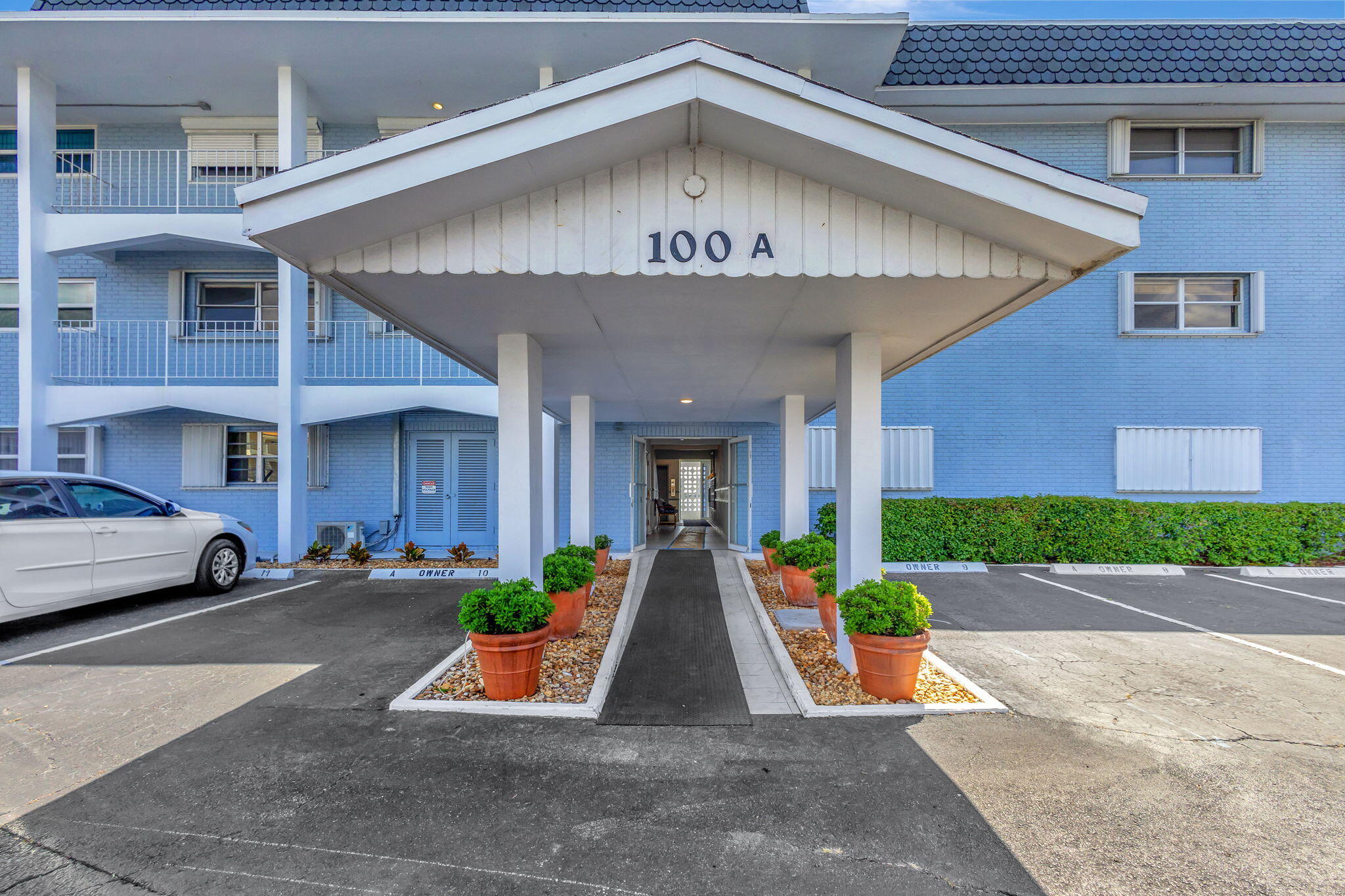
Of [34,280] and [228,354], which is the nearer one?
[34,280]

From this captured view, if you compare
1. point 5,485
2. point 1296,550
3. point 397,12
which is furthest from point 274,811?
point 1296,550

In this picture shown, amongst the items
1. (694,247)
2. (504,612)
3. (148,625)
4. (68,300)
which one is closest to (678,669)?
(504,612)

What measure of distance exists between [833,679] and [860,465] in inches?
65.2

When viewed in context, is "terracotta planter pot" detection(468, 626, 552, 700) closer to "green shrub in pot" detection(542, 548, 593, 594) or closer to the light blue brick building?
"green shrub in pot" detection(542, 548, 593, 594)

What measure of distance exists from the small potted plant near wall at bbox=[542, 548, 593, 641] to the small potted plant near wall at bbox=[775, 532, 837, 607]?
8.40 feet

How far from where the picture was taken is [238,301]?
36.4 feet

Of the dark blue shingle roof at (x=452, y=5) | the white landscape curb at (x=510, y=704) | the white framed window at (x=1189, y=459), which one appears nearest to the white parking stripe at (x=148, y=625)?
the white landscape curb at (x=510, y=704)

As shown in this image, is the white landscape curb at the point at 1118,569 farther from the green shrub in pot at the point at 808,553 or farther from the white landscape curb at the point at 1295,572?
the green shrub in pot at the point at 808,553

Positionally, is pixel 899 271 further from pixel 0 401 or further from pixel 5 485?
pixel 0 401

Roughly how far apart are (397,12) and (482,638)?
31.1ft

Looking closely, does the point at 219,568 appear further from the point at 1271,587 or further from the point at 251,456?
the point at 1271,587

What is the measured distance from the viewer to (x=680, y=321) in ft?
14.3

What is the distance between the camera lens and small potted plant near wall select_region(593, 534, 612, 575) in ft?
28.4

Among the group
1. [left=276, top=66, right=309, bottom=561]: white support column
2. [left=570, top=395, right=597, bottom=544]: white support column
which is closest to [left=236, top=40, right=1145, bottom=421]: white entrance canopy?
[left=570, top=395, right=597, bottom=544]: white support column
